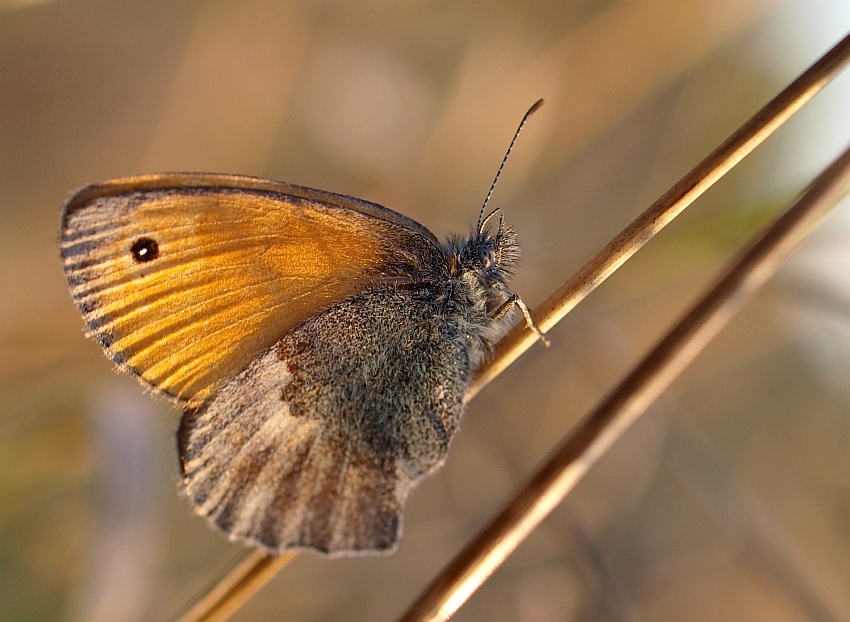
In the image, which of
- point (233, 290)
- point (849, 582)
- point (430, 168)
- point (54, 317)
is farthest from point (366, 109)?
point (849, 582)

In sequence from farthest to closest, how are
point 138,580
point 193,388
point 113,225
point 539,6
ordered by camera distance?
point 539,6, point 138,580, point 193,388, point 113,225

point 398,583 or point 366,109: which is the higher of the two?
point 366,109

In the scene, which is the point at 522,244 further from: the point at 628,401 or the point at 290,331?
the point at 628,401

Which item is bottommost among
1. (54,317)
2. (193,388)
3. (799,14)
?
(54,317)

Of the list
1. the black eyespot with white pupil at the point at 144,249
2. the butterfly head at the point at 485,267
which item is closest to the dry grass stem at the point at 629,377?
the butterfly head at the point at 485,267

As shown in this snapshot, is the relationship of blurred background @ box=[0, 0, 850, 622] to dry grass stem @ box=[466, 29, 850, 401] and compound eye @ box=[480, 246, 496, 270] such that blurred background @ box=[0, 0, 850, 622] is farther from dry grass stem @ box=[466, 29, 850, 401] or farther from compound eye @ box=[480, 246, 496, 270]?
dry grass stem @ box=[466, 29, 850, 401]

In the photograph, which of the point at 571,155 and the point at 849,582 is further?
the point at 571,155

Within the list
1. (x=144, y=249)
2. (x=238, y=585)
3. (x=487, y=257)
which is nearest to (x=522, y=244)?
(x=487, y=257)

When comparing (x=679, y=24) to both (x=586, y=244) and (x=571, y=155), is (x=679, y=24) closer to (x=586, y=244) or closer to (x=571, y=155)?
(x=571, y=155)
